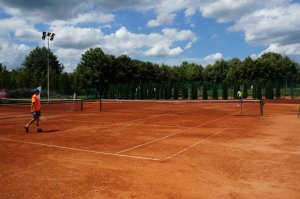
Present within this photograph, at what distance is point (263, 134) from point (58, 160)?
785cm

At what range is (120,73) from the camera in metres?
71.1

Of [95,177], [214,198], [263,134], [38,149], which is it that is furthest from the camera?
[263,134]

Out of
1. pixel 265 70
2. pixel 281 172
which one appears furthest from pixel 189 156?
pixel 265 70

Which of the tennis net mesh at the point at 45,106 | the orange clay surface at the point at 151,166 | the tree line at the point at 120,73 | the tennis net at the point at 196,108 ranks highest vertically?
the tree line at the point at 120,73

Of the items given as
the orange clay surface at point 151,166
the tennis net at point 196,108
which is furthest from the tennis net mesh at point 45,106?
the orange clay surface at point 151,166

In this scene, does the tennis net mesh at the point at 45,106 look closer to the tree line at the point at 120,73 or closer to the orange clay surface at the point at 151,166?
the tree line at the point at 120,73

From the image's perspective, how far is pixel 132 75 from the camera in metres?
74.4

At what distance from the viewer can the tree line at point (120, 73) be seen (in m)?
56.3

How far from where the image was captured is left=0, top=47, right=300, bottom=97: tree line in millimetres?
56312

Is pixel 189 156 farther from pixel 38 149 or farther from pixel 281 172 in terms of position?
pixel 38 149

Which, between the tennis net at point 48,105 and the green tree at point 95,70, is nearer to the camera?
the tennis net at point 48,105

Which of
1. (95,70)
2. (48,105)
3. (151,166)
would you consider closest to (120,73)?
(95,70)

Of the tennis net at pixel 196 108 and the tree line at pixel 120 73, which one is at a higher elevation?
the tree line at pixel 120 73

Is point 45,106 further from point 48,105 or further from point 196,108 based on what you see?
point 196,108
